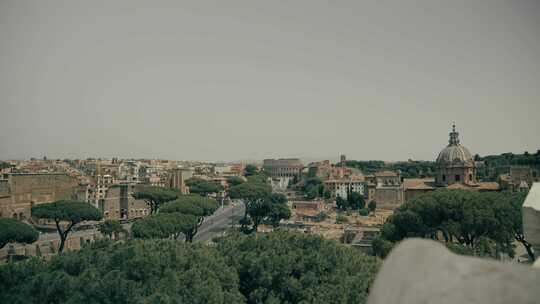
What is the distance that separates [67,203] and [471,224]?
24745 millimetres

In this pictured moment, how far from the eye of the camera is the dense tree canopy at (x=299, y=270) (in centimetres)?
922

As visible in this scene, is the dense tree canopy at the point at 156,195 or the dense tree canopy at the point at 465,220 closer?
the dense tree canopy at the point at 465,220

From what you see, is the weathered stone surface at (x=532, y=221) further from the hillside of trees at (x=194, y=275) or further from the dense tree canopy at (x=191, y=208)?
the dense tree canopy at (x=191, y=208)

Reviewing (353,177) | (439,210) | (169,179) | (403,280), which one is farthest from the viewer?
(353,177)

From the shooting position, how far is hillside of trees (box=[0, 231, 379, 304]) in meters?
7.91

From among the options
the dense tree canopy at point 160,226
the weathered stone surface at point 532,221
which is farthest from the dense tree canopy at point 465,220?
the weathered stone surface at point 532,221

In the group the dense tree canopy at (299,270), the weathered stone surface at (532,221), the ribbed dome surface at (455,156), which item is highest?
the ribbed dome surface at (455,156)

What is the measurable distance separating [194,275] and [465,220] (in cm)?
1337

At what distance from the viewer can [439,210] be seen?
18875 millimetres

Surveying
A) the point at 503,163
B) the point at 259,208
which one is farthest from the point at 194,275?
the point at 503,163

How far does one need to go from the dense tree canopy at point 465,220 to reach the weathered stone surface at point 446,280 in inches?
681

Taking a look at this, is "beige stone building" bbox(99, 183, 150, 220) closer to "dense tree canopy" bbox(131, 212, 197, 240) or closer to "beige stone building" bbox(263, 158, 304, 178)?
"dense tree canopy" bbox(131, 212, 197, 240)

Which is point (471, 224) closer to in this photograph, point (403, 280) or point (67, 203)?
point (403, 280)

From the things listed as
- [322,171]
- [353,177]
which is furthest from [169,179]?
[322,171]
